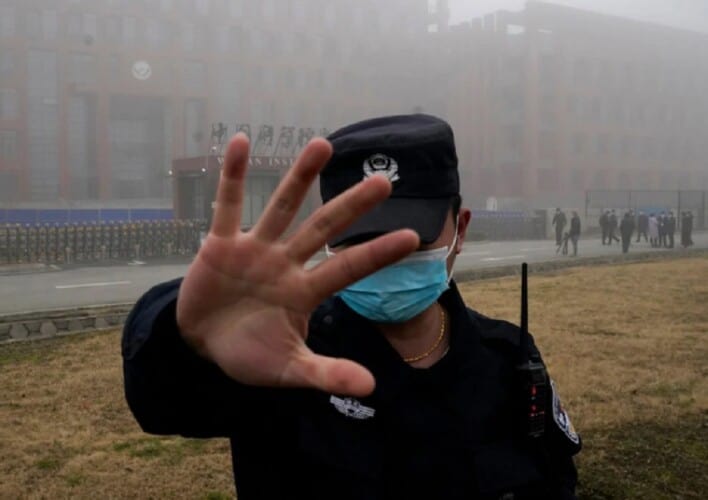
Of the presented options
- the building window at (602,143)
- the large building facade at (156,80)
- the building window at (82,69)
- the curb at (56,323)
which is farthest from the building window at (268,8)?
the curb at (56,323)

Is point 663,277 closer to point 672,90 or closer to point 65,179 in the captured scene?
→ point 65,179

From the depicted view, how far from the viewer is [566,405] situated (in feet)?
15.9

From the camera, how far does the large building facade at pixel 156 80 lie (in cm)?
3759

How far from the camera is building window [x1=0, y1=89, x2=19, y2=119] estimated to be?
120 ft

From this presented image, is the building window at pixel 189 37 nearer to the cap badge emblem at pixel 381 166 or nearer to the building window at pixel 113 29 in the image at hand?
the building window at pixel 113 29

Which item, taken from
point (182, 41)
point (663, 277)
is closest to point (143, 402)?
point (663, 277)

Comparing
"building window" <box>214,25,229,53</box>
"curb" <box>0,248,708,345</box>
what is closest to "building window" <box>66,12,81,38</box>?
"building window" <box>214,25,229,53</box>

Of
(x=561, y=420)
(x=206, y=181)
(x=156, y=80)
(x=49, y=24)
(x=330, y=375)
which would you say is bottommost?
(x=561, y=420)

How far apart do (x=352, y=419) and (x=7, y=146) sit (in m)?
39.7

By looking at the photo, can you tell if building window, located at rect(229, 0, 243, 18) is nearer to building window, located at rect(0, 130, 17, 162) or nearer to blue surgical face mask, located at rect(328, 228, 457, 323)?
building window, located at rect(0, 130, 17, 162)

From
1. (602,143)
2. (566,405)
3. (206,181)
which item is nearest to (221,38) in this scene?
(206,181)

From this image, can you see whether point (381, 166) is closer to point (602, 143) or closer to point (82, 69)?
point (82, 69)

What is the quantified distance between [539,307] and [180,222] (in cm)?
1367

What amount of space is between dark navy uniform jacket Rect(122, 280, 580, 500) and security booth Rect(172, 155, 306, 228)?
1847 centimetres
